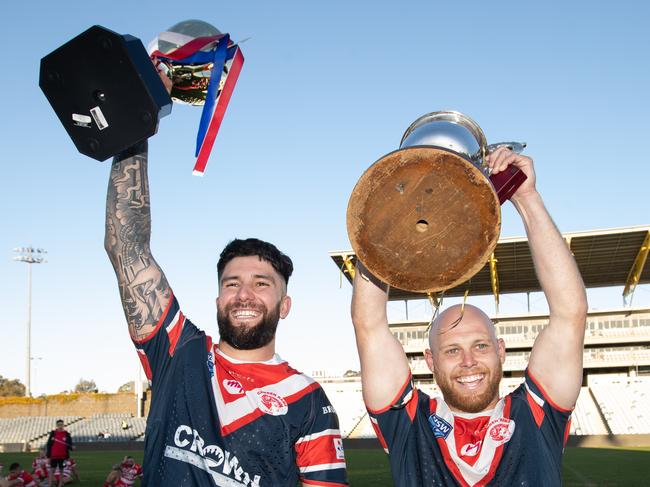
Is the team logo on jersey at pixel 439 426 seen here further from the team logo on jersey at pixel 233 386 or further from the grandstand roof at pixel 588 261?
the grandstand roof at pixel 588 261

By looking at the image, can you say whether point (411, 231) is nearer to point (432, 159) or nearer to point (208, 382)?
point (432, 159)

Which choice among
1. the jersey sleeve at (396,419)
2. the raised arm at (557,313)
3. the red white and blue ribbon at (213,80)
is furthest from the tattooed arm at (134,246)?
the raised arm at (557,313)

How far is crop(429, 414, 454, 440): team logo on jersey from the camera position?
3295 millimetres

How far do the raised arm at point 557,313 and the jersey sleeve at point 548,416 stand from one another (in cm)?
3

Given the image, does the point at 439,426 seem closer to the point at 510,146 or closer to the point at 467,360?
the point at 467,360

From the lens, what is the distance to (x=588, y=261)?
123ft

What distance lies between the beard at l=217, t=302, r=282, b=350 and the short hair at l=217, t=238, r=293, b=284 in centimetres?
26

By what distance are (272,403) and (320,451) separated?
312 mm

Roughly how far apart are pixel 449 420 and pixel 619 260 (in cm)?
3769

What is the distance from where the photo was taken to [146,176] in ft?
11.7

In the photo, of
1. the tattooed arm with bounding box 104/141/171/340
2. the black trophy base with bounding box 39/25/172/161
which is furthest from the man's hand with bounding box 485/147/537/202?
the tattooed arm with bounding box 104/141/171/340

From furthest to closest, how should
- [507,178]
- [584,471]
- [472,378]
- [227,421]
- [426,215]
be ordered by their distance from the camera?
1. [584,471]
2. [472,378]
3. [227,421]
4. [507,178]
5. [426,215]

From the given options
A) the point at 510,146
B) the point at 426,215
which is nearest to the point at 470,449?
the point at 426,215

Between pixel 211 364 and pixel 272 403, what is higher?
pixel 211 364
